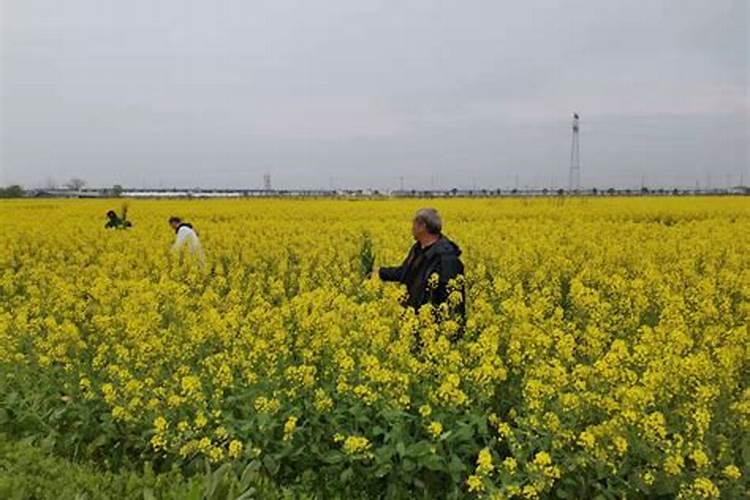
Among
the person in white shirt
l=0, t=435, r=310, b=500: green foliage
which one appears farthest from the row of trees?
l=0, t=435, r=310, b=500: green foliage

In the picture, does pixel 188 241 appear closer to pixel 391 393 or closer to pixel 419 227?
pixel 419 227

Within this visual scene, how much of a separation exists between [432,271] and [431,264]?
64 millimetres

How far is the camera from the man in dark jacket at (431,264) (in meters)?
5.73

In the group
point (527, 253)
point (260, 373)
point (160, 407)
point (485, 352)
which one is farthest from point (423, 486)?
point (527, 253)

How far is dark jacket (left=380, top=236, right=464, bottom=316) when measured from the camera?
5734mm

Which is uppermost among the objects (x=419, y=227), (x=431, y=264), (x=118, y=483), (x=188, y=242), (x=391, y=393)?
(x=419, y=227)

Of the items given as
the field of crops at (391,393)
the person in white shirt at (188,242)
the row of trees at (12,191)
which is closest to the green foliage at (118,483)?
the field of crops at (391,393)

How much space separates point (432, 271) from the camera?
577 centimetres

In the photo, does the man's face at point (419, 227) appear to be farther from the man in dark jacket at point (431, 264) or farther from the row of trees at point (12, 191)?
the row of trees at point (12, 191)

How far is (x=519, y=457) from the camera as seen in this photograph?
3680 millimetres

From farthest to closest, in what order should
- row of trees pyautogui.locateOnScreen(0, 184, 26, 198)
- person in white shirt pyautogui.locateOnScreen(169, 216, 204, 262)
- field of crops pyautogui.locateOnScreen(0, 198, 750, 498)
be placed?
row of trees pyautogui.locateOnScreen(0, 184, 26, 198) → person in white shirt pyautogui.locateOnScreen(169, 216, 204, 262) → field of crops pyautogui.locateOnScreen(0, 198, 750, 498)

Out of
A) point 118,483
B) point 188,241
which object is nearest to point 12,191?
point 188,241

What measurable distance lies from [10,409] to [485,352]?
352 cm

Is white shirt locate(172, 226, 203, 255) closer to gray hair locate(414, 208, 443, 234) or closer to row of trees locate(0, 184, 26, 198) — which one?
gray hair locate(414, 208, 443, 234)
